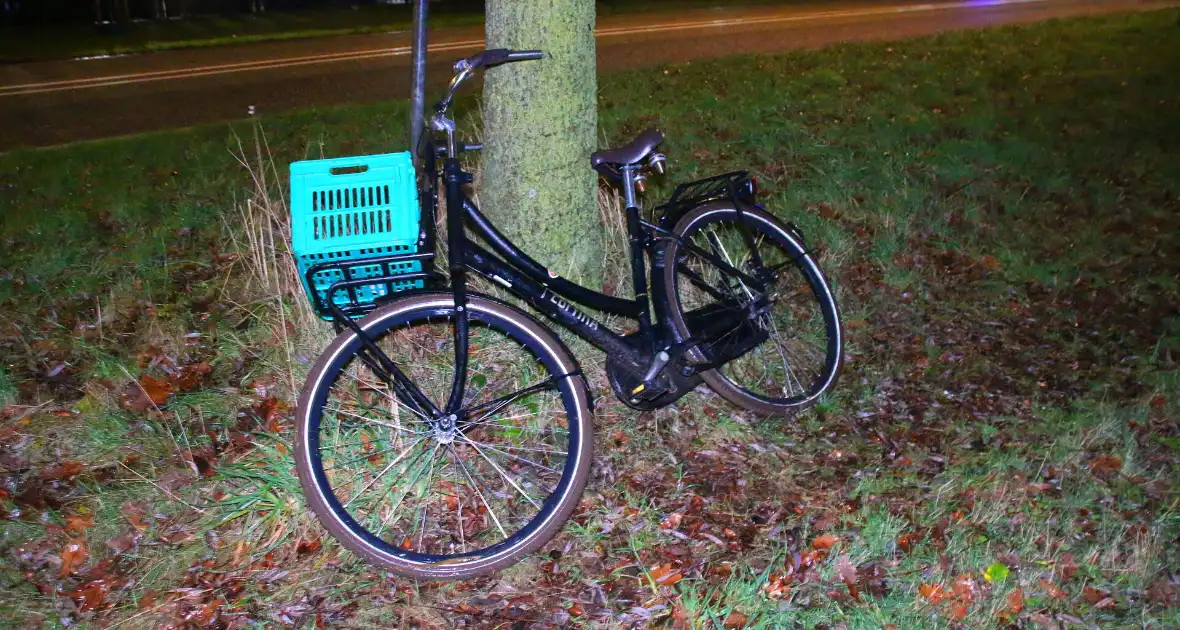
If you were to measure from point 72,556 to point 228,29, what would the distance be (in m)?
12.9

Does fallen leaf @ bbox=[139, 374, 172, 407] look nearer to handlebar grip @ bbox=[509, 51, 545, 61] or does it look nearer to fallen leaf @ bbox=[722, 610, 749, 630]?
handlebar grip @ bbox=[509, 51, 545, 61]

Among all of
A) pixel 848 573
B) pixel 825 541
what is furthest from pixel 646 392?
pixel 848 573

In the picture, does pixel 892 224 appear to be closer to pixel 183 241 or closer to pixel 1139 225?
pixel 1139 225

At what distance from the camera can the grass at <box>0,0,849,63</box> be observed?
512 inches

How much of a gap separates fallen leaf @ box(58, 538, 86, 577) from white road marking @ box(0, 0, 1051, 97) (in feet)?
26.3

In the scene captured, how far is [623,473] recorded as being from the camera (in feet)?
13.5

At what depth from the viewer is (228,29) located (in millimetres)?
14641

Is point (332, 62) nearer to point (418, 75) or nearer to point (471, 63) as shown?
point (418, 75)

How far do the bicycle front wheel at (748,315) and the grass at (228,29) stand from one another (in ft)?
35.9

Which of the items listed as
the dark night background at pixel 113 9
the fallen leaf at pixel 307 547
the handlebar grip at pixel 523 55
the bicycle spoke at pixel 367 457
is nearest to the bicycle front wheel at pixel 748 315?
the handlebar grip at pixel 523 55

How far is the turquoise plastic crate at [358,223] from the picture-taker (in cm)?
336

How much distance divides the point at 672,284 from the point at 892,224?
8.36 feet

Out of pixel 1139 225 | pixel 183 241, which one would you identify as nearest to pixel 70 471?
pixel 183 241

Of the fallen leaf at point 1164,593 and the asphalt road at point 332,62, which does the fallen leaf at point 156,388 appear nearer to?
the fallen leaf at point 1164,593
